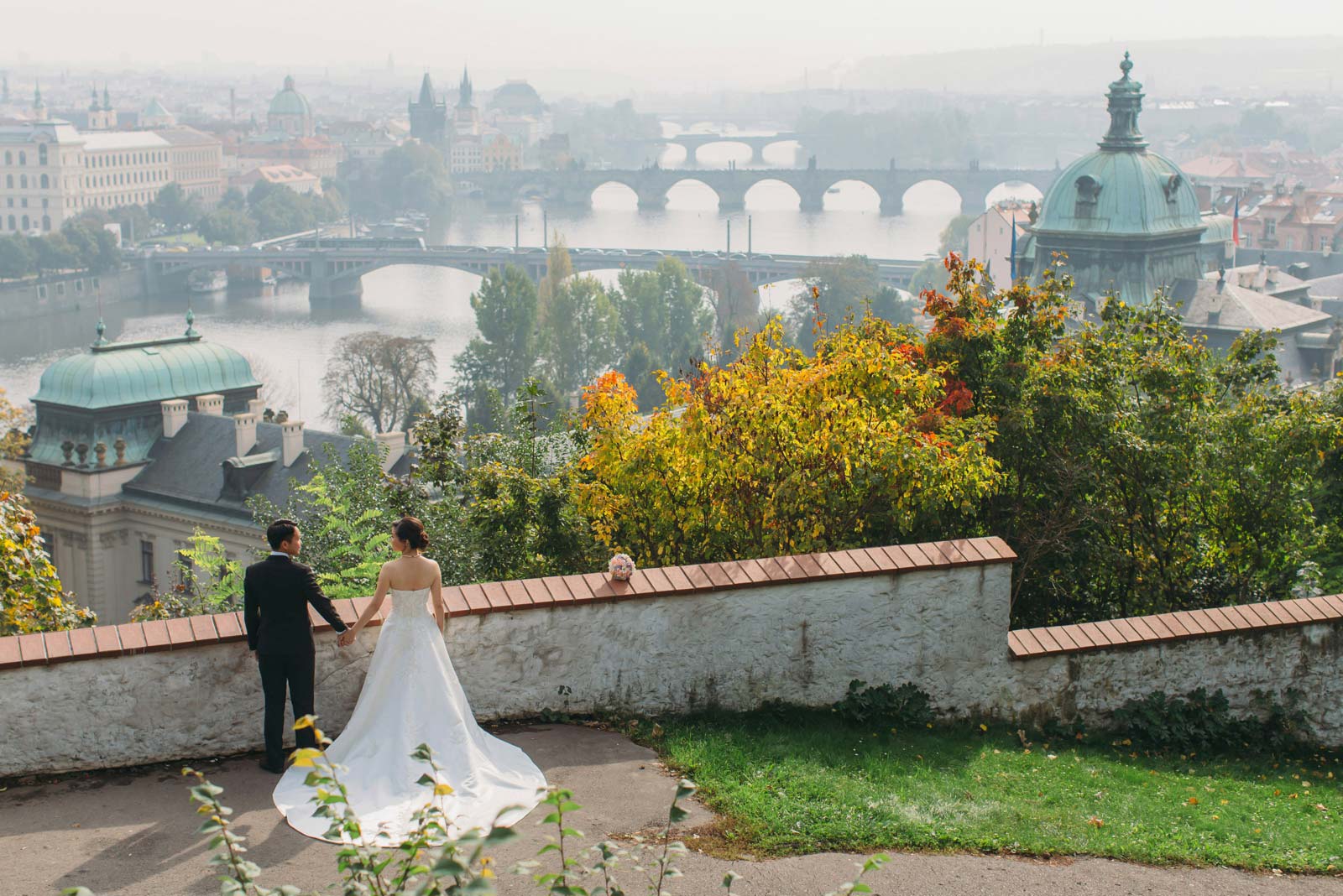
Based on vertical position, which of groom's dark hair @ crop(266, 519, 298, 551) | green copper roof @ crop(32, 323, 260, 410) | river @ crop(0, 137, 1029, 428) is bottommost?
river @ crop(0, 137, 1029, 428)

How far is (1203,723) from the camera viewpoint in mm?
8250

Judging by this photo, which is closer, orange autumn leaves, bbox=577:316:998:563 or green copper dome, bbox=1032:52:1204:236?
orange autumn leaves, bbox=577:316:998:563

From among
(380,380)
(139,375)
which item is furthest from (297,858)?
(380,380)

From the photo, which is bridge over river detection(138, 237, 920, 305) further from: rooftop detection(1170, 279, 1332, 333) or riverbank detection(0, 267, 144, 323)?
rooftop detection(1170, 279, 1332, 333)

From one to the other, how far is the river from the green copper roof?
70.0 feet

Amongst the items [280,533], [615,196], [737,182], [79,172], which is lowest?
[615,196]

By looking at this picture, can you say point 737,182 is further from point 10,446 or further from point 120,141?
point 10,446

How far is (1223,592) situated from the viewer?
10.5 metres

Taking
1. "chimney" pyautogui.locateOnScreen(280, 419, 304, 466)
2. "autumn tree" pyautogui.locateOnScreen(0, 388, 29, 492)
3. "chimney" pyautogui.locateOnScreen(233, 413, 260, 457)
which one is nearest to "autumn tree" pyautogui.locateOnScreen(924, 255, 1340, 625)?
"autumn tree" pyautogui.locateOnScreen(0, 388, 29, 492)

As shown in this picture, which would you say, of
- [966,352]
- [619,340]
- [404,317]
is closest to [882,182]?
[404,317]

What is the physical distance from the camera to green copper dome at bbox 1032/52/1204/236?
44.8 m

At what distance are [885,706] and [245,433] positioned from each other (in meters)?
28.4

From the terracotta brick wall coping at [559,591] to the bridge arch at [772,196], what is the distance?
5203 inches

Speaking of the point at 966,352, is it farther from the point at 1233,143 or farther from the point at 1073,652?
the point at 1233,143
